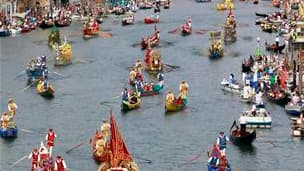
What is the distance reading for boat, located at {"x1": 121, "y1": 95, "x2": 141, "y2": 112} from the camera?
59.2m

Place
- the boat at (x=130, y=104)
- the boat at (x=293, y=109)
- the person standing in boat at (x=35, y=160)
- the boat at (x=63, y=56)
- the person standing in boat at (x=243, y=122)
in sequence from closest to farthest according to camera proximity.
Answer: the person standing in boat at (x=35, y=160), the person standing in boat at (x=243, y=122), the boat at (x=293, y=109), the boat at (x=130, y=104), the boat at (x=63, y=56)

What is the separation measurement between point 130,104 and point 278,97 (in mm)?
9199

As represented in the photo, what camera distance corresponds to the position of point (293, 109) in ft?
187

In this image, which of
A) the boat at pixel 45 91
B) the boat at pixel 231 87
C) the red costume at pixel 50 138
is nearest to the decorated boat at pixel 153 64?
the boat at pixel 231 87

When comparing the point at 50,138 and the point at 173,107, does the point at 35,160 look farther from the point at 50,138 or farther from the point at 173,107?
the point at 173,107

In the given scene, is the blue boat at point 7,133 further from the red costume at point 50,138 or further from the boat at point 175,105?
the boat at point 175,105

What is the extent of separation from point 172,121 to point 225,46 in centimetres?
3211

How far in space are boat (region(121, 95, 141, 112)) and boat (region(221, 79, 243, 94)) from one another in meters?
7.98

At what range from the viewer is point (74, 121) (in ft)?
187


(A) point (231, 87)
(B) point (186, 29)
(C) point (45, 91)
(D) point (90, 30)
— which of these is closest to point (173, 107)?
(A) point (231, 87)

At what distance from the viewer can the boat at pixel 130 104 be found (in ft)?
194

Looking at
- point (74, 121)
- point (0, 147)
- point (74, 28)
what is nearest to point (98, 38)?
point (74, 28)

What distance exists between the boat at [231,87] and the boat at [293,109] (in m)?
7.04

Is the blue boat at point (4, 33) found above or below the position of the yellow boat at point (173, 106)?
below
